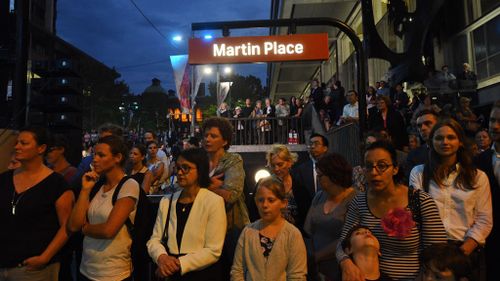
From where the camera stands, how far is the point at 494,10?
34.4ft

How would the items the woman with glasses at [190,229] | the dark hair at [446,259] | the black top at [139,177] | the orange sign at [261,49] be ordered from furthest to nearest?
the orange sign at [261,49]
the black top at [139,177]
the woman with glasses at [190,229]
the dark hair at [446,259]

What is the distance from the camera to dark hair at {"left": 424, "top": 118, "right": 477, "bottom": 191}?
2869 mm

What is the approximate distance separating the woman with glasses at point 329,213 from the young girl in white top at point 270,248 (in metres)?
0.29

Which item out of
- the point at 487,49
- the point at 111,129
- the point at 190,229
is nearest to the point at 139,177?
the point at 111,129

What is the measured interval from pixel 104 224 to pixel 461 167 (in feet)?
9.03

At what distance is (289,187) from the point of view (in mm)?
4273

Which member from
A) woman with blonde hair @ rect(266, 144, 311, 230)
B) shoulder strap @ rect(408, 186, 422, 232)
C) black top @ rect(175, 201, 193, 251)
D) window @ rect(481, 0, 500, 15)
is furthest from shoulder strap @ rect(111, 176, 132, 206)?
window @ rect(481, 0, 500, 15)

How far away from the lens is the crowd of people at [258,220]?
253 centimetres

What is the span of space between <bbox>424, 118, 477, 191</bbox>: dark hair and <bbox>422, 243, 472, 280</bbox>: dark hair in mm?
590

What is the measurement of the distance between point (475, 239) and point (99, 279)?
2.82 meters

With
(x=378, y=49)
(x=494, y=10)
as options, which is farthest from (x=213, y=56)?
(x=494, y=10)

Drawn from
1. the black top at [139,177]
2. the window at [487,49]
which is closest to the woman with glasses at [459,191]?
the black top at [139,177]

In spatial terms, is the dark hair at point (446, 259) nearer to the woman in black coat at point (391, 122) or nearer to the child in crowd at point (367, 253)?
the child in crowd at point (367, 253)

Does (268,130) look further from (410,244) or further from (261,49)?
(410,244)
